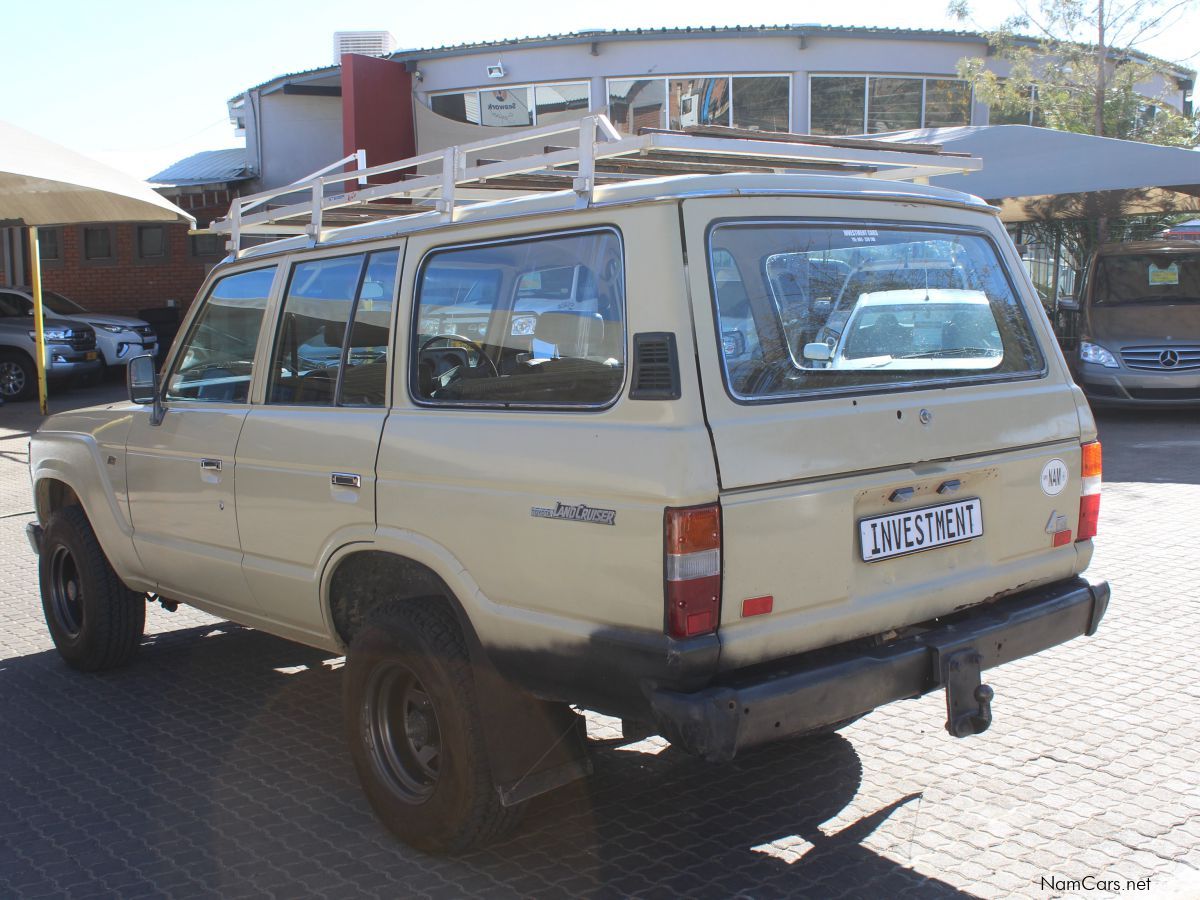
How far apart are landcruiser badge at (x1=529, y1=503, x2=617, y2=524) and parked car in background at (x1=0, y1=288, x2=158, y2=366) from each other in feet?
54.6

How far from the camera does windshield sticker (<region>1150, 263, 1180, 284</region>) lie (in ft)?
44.7

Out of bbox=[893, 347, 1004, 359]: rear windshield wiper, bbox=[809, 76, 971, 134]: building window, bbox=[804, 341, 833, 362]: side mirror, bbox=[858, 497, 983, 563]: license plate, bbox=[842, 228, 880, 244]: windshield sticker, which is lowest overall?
bbox=[858, 497, 983, 563]: license plate

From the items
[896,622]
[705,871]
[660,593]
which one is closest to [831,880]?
[705,871]

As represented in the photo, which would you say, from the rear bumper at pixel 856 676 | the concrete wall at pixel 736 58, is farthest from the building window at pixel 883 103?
the rear bumper at pixel 856 676

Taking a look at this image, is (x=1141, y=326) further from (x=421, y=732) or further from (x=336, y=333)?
(x=421, y=732)

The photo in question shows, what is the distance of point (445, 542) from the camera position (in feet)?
11.1

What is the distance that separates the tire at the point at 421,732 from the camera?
330 cm

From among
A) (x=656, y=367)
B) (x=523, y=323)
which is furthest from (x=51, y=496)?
(x=656, y=367)

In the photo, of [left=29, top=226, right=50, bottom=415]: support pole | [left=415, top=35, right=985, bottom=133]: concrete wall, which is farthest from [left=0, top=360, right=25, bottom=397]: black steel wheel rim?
[left=415, top=35, right=985, bottom=133]: concrete wall

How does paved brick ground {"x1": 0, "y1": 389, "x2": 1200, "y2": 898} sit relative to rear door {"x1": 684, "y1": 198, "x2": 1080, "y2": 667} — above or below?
below

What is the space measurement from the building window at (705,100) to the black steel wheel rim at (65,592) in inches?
643

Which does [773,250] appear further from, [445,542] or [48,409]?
[48,409]

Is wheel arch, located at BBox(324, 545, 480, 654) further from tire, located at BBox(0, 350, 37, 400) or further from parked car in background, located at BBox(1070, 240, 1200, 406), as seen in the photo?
tire, located at BBox(0, 350, 37, 400)

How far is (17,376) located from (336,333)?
615 inches
